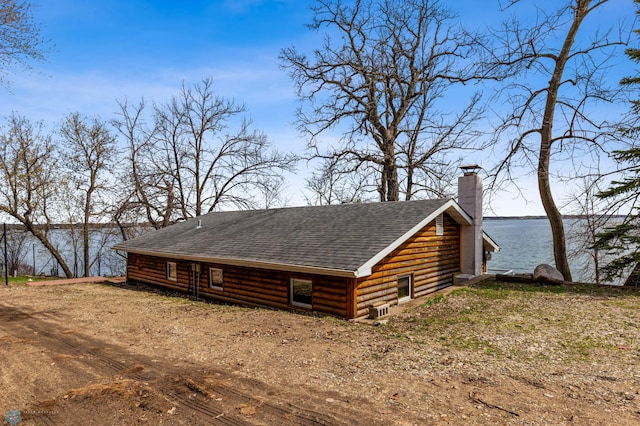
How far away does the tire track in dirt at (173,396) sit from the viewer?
4781 millimetres

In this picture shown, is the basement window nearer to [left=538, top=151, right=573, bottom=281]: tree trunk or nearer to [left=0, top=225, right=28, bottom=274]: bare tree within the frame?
[left=538, top=151, right=573, bottom=281]: tree trunk

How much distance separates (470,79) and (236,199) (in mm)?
19440

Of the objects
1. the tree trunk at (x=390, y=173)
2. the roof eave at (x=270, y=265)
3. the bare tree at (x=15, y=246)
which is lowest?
the bare tree at (x=15, y=246)

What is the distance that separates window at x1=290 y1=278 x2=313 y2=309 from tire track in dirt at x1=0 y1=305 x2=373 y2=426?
17.4ft

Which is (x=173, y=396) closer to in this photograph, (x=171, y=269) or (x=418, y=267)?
(x=418, y=267)

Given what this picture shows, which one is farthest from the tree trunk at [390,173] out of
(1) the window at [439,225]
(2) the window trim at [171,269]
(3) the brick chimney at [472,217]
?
(2) the window trim at [171,269]

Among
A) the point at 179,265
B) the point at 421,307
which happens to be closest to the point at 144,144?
the point at 179,265

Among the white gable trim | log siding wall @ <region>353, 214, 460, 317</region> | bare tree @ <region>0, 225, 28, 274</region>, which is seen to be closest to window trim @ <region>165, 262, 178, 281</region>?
log siding wall @ <region>353, 214, 460, 317</region>

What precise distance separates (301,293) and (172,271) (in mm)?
8409

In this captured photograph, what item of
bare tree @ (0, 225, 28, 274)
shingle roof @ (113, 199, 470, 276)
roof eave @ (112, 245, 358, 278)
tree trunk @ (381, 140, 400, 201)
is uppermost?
tree trunk @ (381, 140, 400, 201)

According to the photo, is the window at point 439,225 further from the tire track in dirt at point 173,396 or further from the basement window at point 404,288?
the tire track in dirt at point 173,396

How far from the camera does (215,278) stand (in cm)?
1494

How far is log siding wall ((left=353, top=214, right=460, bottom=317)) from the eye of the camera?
10.9 metres

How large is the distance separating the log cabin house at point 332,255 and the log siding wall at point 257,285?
0.03 m
